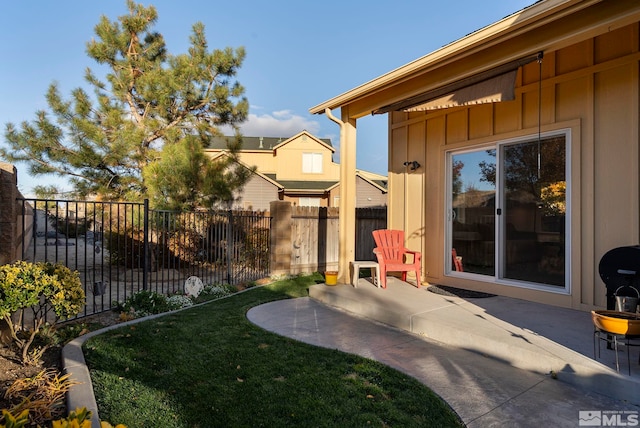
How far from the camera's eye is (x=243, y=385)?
2.69 m

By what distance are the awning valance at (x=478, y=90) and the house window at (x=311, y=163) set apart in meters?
18.0

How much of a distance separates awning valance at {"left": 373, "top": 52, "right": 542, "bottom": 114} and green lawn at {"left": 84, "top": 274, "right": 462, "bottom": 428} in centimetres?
303

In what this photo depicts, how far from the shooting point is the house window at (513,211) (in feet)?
14.8

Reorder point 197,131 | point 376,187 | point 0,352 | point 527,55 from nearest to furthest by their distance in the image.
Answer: point 0,352, point 527,55, point 197,131, point 376,187

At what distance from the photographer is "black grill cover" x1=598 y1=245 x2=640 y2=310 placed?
2.95 metres

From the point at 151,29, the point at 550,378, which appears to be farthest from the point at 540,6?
the point at 151,29

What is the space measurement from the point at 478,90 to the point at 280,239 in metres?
5.21

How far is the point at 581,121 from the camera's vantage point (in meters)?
4.27

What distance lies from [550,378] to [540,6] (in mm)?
3208

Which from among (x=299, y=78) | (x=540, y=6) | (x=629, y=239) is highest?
(x=299, y=78)

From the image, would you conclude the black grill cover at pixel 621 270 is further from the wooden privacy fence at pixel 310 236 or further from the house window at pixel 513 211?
the wooden privacy fence at pixel 310 236

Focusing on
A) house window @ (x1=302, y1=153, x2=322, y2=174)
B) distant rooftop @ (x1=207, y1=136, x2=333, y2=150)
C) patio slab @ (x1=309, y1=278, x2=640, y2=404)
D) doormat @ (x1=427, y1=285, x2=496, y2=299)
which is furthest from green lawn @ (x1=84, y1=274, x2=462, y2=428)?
distant rooftop @ (x1=207, y1=136, x2=333, y2=150)

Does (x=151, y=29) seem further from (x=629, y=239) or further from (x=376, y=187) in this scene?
(x=376, y=187)

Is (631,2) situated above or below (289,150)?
below
